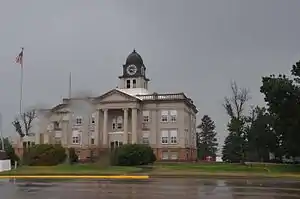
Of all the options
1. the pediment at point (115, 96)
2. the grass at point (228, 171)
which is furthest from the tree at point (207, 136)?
the grass at point (228, 171)

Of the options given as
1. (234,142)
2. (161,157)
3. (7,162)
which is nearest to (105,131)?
(161,157)

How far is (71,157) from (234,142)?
3223 centimetres

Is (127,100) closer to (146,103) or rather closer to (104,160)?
(146,103)

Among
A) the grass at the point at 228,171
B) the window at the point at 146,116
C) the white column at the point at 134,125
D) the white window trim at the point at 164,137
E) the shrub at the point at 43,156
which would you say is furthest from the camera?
the window at the point at 146,116

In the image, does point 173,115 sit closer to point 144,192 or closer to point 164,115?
point 164,115

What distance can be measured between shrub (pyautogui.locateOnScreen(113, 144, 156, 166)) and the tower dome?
4525cm

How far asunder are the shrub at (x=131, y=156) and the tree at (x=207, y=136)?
8409cm

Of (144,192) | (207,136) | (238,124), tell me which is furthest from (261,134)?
(207,136)

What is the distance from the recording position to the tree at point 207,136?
148 m

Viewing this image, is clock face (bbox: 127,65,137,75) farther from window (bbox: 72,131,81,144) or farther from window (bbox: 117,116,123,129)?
window (bbox: 72,131,81,144)

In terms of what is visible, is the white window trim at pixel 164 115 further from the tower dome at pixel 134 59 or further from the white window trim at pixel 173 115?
the tower dome at pixel 134 59

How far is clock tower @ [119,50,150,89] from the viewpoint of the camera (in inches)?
4146

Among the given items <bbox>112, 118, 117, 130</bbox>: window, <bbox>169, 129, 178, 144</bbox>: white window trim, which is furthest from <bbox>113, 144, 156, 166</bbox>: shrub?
<bbox>112, 118, 117, 130</bbox>: window

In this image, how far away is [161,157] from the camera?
91.1 metres
